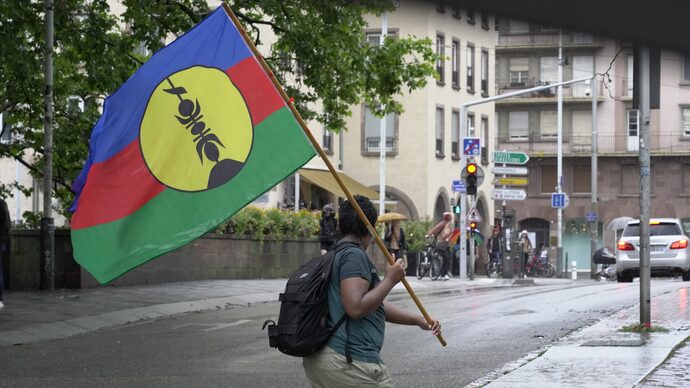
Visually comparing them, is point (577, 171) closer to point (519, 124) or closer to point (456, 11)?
point (519, 124)

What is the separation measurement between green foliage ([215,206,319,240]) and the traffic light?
4481 mm

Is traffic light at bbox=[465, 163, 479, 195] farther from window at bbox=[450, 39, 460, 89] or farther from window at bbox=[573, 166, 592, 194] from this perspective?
window at bbox=[573, 166, 592, 194]

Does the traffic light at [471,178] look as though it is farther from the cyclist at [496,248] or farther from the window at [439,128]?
the window at [439,128]

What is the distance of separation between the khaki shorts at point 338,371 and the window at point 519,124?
64.5m

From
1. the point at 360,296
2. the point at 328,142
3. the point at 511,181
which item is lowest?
the point at 360,296

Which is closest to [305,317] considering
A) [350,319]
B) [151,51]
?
[350,319]

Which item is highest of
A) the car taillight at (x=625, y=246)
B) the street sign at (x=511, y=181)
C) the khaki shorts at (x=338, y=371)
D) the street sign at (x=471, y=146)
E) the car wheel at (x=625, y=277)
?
the street sign at (x=471, y=146)

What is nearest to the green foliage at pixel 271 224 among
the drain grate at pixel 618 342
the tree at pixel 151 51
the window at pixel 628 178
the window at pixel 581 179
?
the tree at pixel 151 51

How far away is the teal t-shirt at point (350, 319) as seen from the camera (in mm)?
4688

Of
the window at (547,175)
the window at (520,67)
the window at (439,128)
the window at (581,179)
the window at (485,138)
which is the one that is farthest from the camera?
the window at (547,175)

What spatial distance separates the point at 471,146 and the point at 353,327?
95.3 ft

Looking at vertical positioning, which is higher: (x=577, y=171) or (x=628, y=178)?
(x=577, y=171)

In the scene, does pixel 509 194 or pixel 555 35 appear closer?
pixel 555 35

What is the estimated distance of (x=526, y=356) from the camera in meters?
11.3
